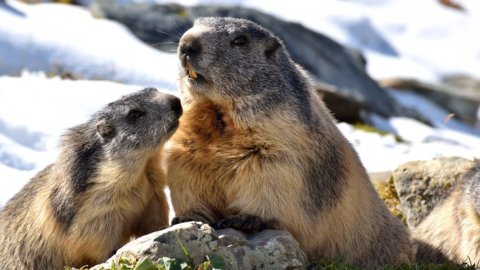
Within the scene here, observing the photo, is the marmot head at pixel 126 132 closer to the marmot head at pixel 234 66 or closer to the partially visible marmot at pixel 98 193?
the partially visible marmot at pixel 98 193

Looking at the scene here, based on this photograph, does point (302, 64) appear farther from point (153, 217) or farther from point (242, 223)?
point (242, 223)

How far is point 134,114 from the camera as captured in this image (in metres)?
10.1

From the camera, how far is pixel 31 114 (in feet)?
46.8

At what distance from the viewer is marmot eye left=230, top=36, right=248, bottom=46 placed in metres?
9.52

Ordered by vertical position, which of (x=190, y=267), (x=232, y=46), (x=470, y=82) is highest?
(x=232, y=46)

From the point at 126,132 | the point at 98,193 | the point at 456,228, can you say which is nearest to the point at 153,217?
the point at 98,193

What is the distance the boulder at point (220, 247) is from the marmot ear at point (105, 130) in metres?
1.93

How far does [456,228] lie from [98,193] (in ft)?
15.2

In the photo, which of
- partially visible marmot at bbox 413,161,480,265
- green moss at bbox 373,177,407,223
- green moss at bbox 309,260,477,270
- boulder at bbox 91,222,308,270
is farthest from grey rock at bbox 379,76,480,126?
boulder at bbox 91,222,308,270

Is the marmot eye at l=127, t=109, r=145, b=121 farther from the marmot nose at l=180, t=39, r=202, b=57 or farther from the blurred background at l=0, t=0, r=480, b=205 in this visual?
the blurred background at l=0, t=0, r=480, b=205

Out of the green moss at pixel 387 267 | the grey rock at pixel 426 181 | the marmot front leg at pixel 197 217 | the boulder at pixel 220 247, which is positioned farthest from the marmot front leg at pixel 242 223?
the grey rock at pixel 426 181

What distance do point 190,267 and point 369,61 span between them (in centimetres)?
2239

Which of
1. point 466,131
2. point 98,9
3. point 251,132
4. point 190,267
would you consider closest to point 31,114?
point 251,132

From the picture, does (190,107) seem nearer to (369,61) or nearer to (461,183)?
(461,183)
